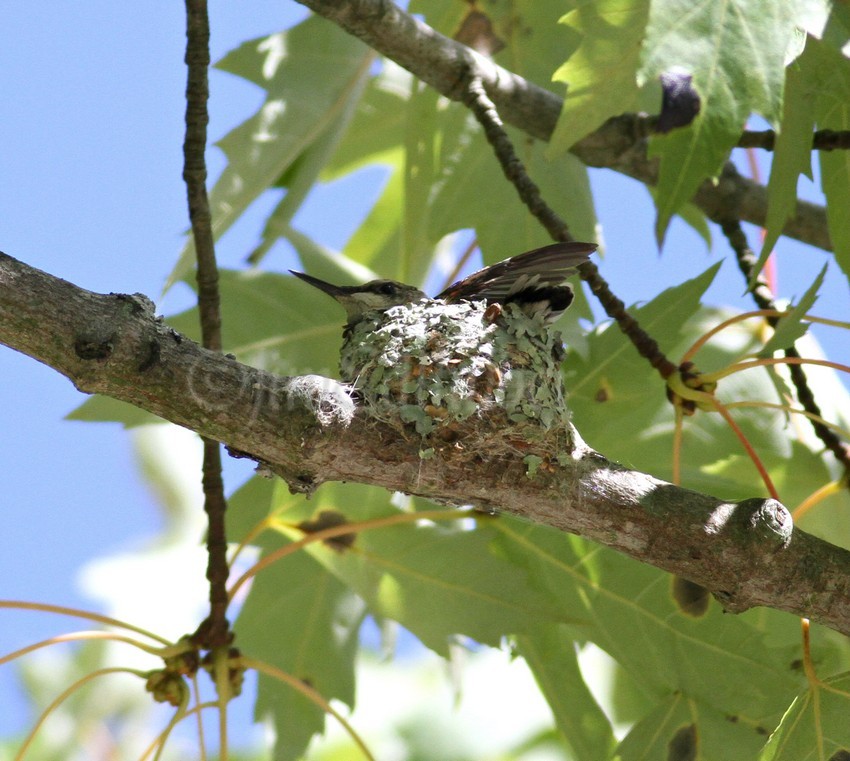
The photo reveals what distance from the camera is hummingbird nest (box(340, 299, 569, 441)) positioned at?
8.17ft

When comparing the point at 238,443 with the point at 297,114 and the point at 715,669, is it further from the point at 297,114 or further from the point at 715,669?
the point at 297,114

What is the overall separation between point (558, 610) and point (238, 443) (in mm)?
1335

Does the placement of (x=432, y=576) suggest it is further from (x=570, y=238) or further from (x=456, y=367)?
(x=570, y=238)

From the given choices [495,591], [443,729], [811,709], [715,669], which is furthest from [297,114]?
[443,729]

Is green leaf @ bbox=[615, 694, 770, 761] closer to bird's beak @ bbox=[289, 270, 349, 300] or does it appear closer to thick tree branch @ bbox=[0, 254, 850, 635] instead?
thick tree branch @ bbox=[0, 254, 850, 635]

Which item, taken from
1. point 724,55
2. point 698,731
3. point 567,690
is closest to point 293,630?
point 567,690

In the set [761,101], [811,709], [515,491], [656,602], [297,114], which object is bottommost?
[811,709]

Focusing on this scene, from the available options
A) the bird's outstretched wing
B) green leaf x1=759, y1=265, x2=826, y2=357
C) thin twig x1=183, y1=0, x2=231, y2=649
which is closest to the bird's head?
the bird's outstretched wing

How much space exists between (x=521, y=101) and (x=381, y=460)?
1.86m

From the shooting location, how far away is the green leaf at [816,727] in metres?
2.51

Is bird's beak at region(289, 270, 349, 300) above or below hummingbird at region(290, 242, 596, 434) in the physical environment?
above

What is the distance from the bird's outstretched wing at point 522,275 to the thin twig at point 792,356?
19.4 inches

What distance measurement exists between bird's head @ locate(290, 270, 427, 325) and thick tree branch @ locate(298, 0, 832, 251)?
72cm

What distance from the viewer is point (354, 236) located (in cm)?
498
